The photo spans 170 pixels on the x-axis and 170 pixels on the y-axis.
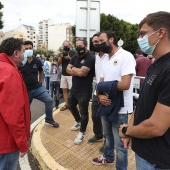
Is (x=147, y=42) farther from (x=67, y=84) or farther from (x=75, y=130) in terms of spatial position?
(x=67, y=84)

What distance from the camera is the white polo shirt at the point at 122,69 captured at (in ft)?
8.20

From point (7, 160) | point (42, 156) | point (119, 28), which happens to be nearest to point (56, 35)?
point (119, 28)

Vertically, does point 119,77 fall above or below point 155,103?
above

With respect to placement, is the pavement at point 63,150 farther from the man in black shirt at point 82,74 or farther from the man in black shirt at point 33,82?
the man in black shirt at point 33,82

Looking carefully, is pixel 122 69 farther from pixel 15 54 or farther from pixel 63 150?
pixel 63 150

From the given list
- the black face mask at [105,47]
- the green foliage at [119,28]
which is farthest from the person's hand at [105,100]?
the green foliage at [119,28]

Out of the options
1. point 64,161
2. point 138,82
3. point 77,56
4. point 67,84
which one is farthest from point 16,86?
point 67,84

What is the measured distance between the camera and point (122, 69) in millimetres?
2518

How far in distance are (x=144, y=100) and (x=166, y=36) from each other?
1.65 feet

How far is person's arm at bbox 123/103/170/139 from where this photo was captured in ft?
4.45

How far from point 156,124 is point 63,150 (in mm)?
2680

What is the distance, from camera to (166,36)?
4.86 feet

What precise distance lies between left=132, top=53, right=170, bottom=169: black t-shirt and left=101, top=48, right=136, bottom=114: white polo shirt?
922 mm

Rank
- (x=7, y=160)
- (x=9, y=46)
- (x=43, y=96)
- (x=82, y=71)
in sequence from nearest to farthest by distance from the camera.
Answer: (x=7, y=160), (x=9, y=46), (x=82, y=71), (x=43, y=96)
